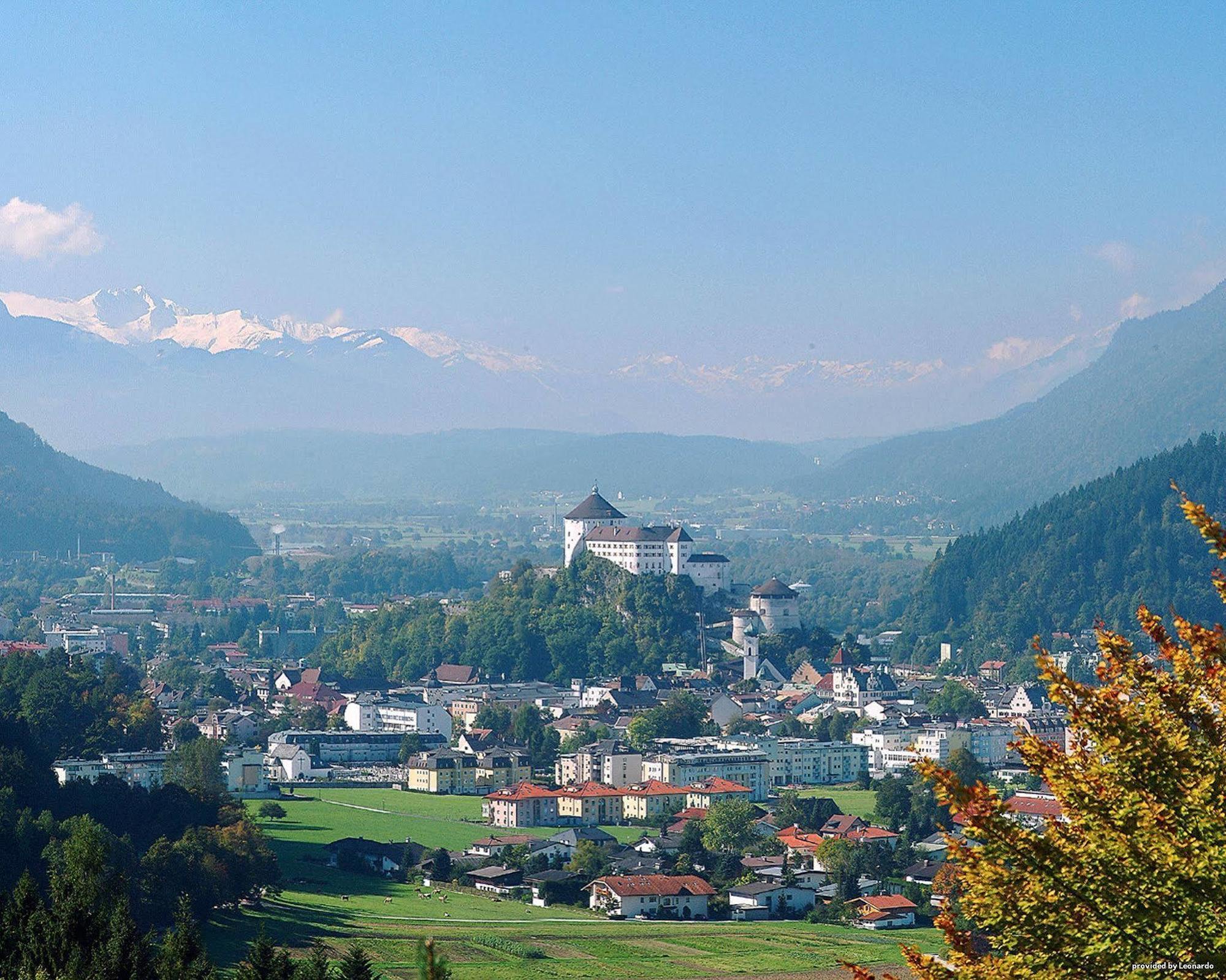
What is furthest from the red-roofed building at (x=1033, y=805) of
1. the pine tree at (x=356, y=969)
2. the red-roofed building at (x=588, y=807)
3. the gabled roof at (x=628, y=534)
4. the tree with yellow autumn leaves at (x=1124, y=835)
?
the tree with yellow autumn leaves at (x=1124, y=835)

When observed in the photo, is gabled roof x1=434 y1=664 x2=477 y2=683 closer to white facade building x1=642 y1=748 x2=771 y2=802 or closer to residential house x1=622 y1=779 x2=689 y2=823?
white facade building x1=642 y1=748 x2=771 y2=802

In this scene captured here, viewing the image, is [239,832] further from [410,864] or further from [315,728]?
[315,728]

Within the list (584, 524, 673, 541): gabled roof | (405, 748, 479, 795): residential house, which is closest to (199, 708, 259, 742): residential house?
(405, 748, 479, 795): residential house

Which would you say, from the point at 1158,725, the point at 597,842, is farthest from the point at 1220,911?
the point at 597,842

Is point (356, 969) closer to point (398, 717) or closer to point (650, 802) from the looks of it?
point (650, 802)

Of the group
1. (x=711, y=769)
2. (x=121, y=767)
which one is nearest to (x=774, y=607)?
(x=711, y=769)

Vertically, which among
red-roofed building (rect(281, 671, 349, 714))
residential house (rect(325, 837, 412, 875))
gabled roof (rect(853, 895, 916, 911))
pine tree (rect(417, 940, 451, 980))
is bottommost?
gabled roof (rect(853, 895, 916, 911))
